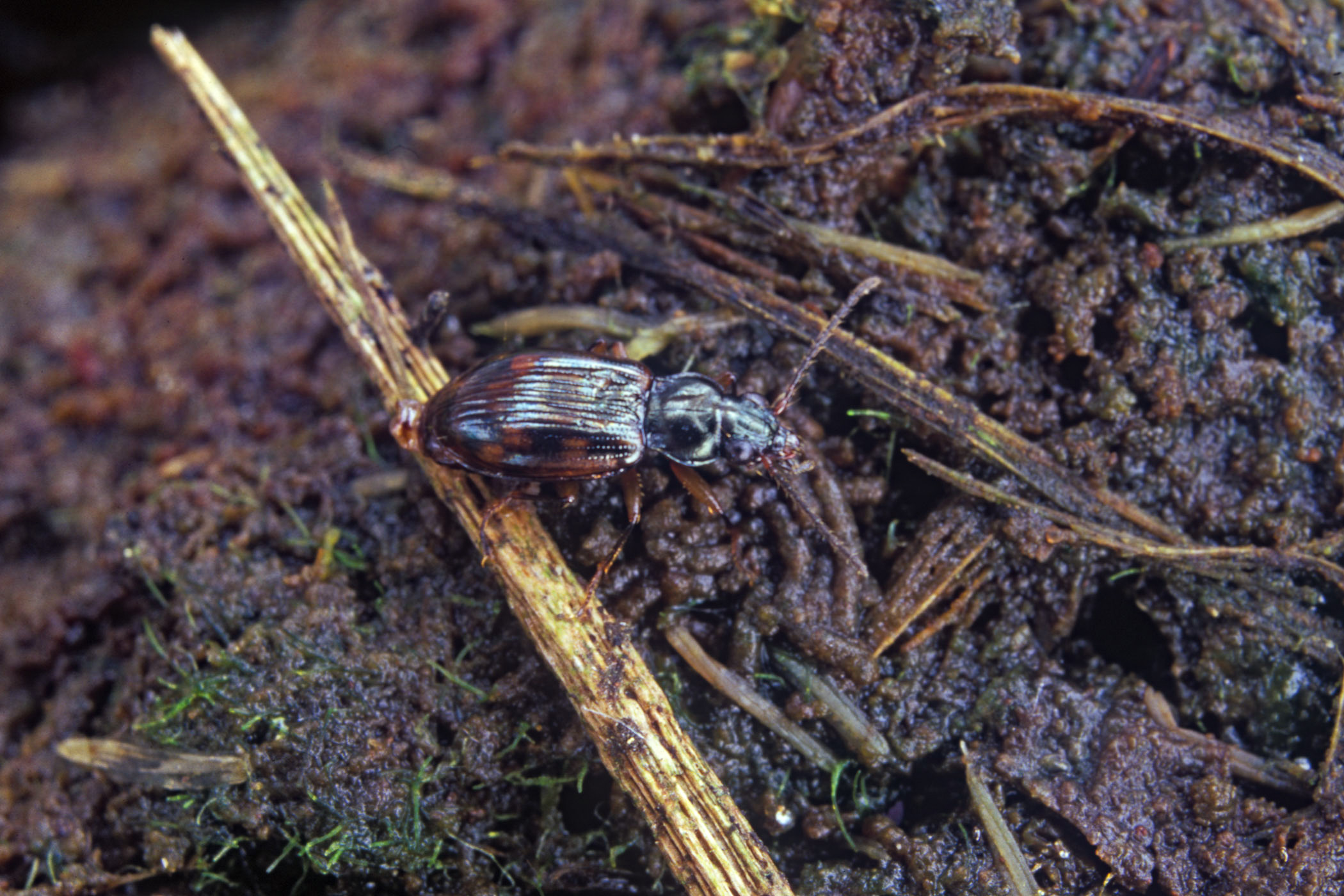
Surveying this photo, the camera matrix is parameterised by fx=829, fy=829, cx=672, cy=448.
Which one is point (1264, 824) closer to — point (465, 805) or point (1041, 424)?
point (1041, 424)

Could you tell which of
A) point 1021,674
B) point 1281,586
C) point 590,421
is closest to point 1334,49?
point 1281,586

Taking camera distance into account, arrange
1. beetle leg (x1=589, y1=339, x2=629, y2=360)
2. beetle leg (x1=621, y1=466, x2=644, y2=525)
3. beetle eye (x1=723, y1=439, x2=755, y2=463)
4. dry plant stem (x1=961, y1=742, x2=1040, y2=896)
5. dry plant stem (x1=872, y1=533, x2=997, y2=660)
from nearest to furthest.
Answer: dry plant stem (x1=961, y1=742, x2=1040, y2=896) → dry plant stem (x1=872, y1=533, x2=997, y2=660) → beetle eye (x1=723, y1=439, x2=755, y2=463) → beetle leg (x1=621, y1=466, x2=644, y2=525) → beetle leg (x1=589, y1=339, x2=629, y2=360)

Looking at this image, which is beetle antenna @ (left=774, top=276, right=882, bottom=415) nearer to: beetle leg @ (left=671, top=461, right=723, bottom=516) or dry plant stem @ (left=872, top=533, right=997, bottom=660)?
beetle leg @ (left=671, top=461, right=723, bottom=516)

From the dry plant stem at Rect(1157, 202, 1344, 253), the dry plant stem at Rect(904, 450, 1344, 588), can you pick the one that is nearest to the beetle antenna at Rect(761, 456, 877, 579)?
the dry plant stem at Rect(904, 450, 1344, 588)

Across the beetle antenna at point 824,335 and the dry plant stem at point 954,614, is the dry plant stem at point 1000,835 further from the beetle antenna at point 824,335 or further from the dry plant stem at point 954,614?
the beetle antenna at point 824,335

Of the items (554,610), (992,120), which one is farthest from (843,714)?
(992,120)

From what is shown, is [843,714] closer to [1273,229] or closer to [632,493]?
[632,493]
